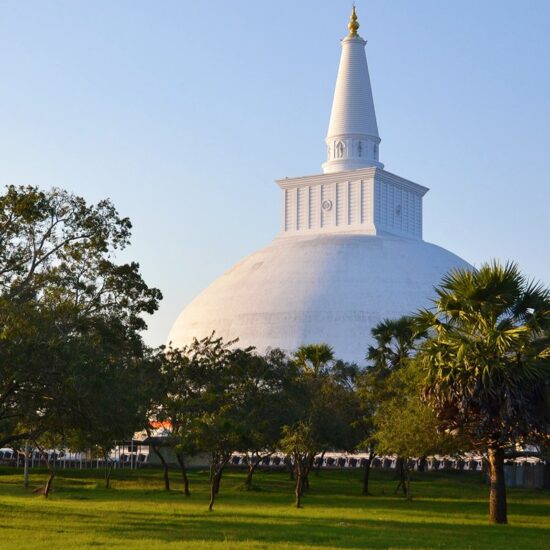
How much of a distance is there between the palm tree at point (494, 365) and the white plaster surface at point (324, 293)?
46585 mm

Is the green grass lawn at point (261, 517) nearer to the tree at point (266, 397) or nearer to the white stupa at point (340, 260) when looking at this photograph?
the tree at point (266, 397)

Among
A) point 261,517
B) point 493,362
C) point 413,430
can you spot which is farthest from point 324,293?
point 493,362

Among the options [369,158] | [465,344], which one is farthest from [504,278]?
[369,158]

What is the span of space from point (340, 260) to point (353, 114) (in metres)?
11.5

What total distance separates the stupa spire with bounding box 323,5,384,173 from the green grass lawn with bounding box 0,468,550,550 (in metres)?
37.2

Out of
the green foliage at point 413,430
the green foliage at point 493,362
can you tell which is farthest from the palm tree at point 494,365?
the green foliage at point 413,430

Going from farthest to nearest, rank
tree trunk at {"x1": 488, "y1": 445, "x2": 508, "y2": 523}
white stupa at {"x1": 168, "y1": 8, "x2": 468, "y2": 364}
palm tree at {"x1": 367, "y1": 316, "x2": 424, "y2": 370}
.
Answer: white stupa at {"x1": 168, "y1": 8, "x2": 468, "y2": 364} → palm tree at {"x1": 367, "y1": 316, "x2": 424, "y2": 370} → tree trunk at {"x1": 488, "y1": 445, "x2": 508, "y2": 523}

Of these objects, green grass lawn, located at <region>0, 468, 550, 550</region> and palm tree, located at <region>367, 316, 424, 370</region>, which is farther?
palm tree, located at <region>367, 316, 424, 370</region>

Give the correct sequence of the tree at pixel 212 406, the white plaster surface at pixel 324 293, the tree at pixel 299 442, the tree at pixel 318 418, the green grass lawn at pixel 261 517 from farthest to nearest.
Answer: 1. the white plaster surface at pixel 324 293
2. the tree at pixel 318 418
3. the tree at pixel 299 442
4. the tree at pixel 212 406
5. the green grass lawn at pixel 261 517

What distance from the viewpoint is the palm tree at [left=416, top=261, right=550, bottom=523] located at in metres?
31.5

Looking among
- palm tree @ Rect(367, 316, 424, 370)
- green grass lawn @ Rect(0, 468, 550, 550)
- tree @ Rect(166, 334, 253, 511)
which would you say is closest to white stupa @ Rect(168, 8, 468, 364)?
palm tree @ Rect(367, 316, 424, 370)

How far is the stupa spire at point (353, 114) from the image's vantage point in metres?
87.4

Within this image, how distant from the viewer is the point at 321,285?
84.9m

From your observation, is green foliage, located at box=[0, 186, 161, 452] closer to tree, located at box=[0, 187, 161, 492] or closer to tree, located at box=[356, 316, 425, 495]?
tree, located at box=[0, 187, 161, 492]
